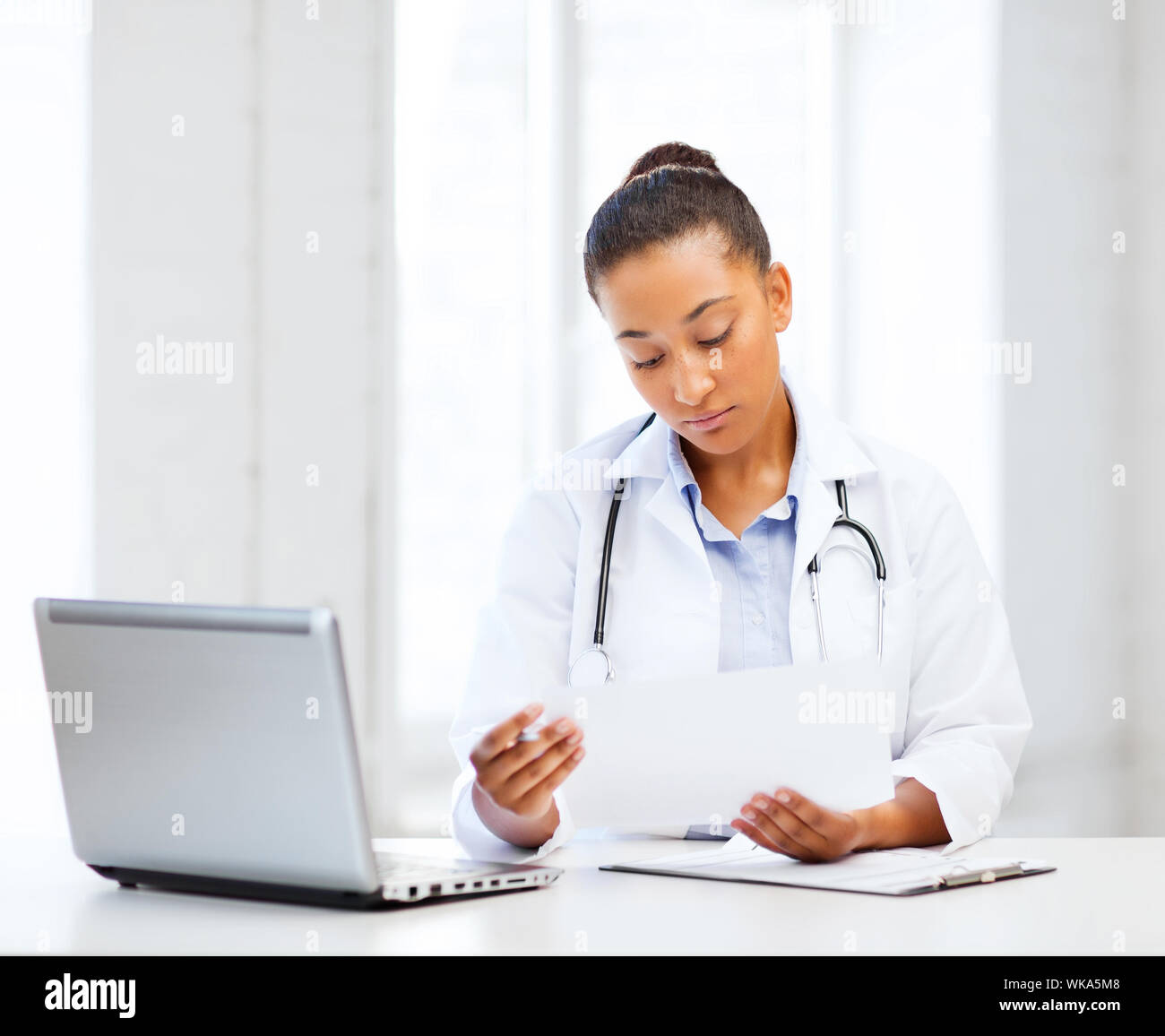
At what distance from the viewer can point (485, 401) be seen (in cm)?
315

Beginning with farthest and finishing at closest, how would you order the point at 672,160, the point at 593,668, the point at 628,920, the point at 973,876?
1. the point at 672,160
2. the point at 593,668
3. the point at 973,876
4. the point at 628,920

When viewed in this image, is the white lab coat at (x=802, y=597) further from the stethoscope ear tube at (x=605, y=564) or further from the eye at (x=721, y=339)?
the eye at (x=721, y=339)

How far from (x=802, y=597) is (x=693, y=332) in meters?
0.38

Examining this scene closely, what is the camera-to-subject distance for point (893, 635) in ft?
5.26

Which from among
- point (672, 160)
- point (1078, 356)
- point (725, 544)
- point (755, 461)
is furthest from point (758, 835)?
point (1078, 356)

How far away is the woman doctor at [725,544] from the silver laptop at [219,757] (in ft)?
1.31

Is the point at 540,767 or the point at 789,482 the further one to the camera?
the point at 789,482

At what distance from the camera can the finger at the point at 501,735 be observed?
1125mm

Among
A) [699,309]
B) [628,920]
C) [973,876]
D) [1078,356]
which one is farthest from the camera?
[1078,356]

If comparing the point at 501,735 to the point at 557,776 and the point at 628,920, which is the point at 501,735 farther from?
the point at 628,920

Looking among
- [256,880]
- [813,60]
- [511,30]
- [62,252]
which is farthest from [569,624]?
[813,60]

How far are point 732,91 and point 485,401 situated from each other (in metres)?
1.10

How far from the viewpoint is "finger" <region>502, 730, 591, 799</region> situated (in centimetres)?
116
